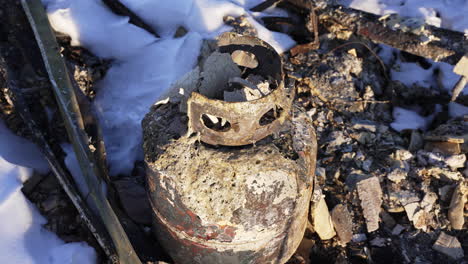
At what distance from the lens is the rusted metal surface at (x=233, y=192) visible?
1.90 m

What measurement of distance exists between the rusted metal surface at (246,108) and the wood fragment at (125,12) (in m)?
2.24

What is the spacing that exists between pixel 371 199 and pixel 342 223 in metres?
0.37

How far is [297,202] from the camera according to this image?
6.82ft

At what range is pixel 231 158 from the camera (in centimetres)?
189

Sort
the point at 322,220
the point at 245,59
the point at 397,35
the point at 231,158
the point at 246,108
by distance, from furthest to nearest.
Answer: the point at 397,35 < the point at 322,220 < the point at 245,59 < the point at 231,158 < the point at 246,108

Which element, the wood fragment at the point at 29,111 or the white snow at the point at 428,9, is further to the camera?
the white snow at the point at 428,9

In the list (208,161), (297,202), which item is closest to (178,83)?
(208,161)

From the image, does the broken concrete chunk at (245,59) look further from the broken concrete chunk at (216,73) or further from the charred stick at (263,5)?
the charred stick at (263,5)

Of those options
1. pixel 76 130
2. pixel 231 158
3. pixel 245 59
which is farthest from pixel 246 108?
pixel 76 130

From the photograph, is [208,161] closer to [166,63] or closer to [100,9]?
[166,63]

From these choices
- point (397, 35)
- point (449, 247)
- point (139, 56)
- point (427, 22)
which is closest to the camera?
point (449, 247)

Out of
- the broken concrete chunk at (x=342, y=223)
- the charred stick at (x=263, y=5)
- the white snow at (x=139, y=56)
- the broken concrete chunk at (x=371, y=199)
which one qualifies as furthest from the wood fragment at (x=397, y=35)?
the broken concrete chunk at (x=342, y=223)

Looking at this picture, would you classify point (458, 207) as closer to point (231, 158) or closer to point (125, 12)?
point (231, 158)

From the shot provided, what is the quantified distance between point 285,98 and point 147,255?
1456 mm
